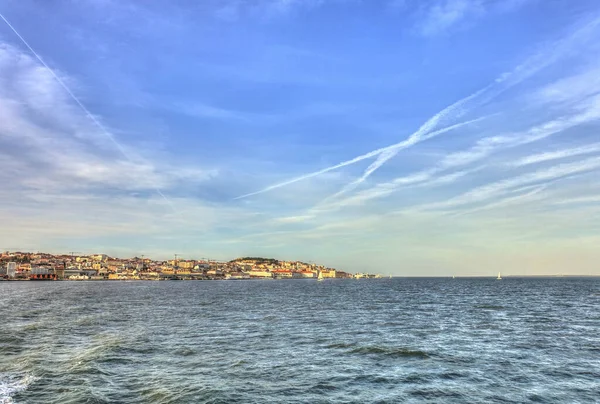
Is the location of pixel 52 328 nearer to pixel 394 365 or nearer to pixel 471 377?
pixel 394 365

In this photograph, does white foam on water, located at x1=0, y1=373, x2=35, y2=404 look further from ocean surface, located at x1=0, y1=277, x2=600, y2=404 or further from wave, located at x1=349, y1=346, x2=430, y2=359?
wave, located at x1=349, y1=346, x2=430, y2=359

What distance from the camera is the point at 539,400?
2302cm

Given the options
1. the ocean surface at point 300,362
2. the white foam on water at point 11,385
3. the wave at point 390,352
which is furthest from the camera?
the wave at point 390,352

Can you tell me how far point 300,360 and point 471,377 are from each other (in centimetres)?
1162

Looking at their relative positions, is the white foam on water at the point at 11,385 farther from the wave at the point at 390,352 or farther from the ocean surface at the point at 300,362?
the wave at the point at 390,352

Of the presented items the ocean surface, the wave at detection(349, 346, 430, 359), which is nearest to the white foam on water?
the ocean surface

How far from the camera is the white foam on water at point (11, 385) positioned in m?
22.7

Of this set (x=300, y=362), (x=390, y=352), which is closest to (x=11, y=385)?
(x=300, y=362)

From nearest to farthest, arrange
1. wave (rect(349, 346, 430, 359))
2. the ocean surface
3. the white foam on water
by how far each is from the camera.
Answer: the white foam on water → the ocean surface → wave (rect(349, 346, 430, 359))

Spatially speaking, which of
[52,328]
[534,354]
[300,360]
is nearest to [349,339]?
[300,360]

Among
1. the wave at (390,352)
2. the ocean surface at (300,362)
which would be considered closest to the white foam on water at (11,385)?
the ocean surface at (300,362)

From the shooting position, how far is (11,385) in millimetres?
25203

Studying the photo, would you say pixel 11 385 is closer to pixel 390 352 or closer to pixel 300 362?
pixel 300 362

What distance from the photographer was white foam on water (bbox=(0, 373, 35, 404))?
893 inches
